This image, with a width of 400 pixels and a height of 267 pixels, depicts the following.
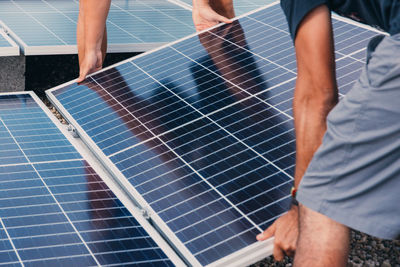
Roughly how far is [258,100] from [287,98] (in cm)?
18

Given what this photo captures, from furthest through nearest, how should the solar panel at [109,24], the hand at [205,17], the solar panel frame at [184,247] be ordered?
1. the solar panel at [109,24]
2. the hand at [205,17]
3. the solar panel frame at [184,247]

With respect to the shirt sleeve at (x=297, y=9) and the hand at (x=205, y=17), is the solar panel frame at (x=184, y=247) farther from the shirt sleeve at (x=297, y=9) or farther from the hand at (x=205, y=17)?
the hand at (x=205, y=17)

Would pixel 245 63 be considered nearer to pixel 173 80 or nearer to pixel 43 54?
pixel 173 80

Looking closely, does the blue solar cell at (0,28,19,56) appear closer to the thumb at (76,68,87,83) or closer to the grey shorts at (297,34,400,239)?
the thumb at (76,68,87,83)

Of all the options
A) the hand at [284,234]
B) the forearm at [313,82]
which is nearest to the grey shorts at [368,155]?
the forearm at [313,82]

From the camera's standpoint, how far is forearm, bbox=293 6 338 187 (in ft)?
9.99

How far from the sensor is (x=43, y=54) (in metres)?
6.89

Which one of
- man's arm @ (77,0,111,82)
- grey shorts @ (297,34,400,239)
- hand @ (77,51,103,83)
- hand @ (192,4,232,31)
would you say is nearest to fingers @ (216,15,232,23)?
hand @ (192,4,232,31)

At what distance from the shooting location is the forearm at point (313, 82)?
3.04m

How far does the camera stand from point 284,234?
3299 mm

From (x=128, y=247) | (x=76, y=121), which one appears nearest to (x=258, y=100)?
(x=76, y=121)

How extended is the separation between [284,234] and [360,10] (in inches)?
40.8

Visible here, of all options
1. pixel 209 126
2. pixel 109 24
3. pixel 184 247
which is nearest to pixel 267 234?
pixel 184 247

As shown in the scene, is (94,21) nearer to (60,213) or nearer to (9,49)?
(9,49)
